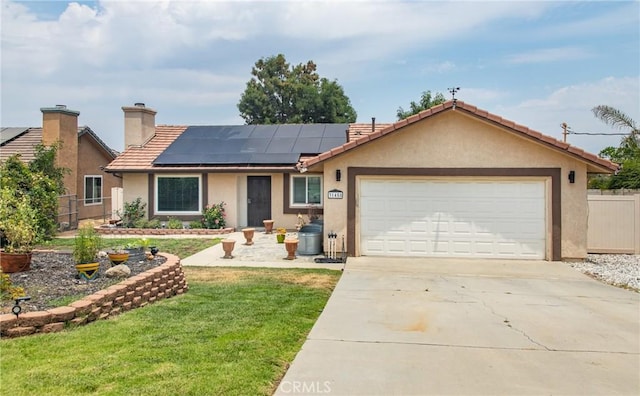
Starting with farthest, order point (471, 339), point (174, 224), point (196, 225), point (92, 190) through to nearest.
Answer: point (92, 190), point (196, 225), point (174, 224), point (471, 339)

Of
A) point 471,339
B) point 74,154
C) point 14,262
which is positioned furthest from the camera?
point 74,154

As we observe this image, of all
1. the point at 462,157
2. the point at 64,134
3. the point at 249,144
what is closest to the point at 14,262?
the point at 462,157

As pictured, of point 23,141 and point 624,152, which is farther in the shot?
point 23,141

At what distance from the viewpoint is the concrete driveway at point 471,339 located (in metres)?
4.48

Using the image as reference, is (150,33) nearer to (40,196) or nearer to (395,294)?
(40,196)

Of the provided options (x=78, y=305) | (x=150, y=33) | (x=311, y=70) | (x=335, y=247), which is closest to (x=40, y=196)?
(x=150, y=33)

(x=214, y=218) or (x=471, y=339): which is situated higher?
(x=214, y=218)

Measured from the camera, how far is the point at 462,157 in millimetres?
12219

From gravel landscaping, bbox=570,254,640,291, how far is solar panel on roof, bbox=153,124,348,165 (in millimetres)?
10804

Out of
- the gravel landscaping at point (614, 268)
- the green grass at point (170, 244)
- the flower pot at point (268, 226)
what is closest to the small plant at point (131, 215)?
the green grass at point (170, 244)

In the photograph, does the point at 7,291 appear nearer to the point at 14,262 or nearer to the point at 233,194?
the point at 14,262

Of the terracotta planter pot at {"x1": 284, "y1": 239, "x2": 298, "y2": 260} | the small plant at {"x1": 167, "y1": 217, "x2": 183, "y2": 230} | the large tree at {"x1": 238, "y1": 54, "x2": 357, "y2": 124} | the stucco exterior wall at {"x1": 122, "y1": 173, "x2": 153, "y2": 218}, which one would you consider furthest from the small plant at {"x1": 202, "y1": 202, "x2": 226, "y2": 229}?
the large tree at {"x1": 238, "y1": 54, "x2": 357, "y2": 124}

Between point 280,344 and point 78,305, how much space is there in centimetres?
272

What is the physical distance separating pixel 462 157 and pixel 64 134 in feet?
57.3
